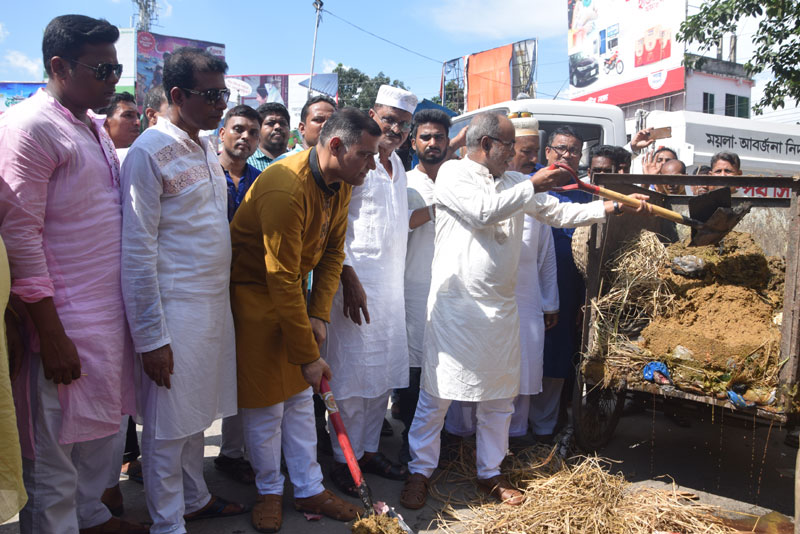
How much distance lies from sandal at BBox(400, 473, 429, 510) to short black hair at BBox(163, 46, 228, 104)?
2.17 m

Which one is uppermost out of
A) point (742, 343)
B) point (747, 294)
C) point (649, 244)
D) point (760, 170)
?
point (760, 170)

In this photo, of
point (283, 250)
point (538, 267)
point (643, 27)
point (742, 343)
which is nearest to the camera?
point (283, 250)

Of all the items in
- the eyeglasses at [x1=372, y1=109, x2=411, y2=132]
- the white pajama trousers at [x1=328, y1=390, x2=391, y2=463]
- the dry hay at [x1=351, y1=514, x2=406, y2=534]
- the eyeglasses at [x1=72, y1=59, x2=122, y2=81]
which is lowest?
the dry hay at [x1=351, y1=514, x2=406, y2=534]

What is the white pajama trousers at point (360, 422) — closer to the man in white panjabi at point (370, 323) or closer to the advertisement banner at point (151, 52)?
the man in white panjabi at point (370, 323)

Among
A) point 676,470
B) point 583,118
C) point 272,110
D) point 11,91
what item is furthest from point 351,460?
point 11,91

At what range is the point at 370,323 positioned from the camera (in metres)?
3.34

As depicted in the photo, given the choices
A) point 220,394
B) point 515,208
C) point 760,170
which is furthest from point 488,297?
point 760,170

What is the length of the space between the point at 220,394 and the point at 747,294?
282cm

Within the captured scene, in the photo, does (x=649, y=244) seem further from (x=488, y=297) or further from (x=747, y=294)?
(x=488, y=297)

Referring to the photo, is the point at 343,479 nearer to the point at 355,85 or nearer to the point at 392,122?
the point at 392,122

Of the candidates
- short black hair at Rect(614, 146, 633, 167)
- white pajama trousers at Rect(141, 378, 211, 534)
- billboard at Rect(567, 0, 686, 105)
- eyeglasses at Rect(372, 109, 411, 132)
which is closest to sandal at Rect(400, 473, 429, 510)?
white pajama trousers at Rect(141, 378, 211, 534)

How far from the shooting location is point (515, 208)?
3.03 m

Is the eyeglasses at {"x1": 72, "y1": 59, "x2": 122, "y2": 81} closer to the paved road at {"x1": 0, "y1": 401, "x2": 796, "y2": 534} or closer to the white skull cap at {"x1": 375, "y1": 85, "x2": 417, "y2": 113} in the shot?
the white skull cap at {"x1": 375, "y1": 85, "x2": 417, "y2": 113}

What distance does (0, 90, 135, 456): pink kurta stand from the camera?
2.06 m
